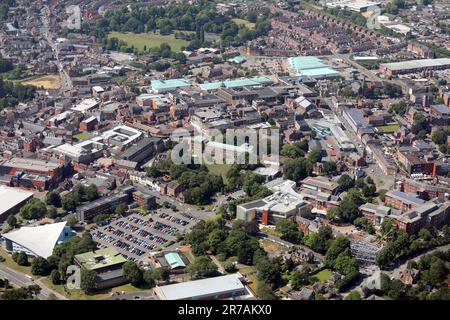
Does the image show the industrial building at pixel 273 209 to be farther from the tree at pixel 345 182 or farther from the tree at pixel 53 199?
the tree at pixel 53 199

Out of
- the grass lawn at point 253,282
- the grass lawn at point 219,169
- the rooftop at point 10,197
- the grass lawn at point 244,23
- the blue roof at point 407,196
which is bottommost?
the grass lawn at point 219,169

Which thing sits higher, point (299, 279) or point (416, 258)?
point (299, 279)

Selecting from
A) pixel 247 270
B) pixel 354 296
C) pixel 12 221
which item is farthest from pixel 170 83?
pixel 354 296

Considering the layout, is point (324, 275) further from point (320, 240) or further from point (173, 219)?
point (173, 219)

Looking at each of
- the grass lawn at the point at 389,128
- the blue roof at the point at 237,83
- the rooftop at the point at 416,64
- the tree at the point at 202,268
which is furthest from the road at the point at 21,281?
the rooftop at the point at 416,64

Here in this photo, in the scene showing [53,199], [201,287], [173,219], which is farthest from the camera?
[53,199]

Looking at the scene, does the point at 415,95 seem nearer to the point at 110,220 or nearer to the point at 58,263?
the point at 110,220

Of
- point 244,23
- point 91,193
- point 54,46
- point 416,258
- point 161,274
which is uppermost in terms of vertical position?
point 244,23
